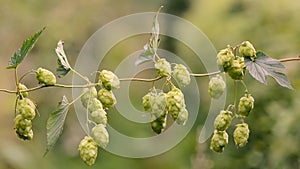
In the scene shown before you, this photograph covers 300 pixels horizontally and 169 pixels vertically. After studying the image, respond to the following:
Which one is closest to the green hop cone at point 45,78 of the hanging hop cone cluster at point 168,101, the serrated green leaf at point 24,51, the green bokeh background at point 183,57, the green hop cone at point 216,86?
the serrated green leaf at point 24,51

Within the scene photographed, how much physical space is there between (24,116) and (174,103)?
0.23 m

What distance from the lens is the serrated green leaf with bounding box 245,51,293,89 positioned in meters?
1.00

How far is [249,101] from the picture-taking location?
1020mm

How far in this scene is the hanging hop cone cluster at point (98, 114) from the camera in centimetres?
97

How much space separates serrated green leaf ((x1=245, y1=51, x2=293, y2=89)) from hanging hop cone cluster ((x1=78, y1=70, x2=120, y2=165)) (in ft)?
0.71

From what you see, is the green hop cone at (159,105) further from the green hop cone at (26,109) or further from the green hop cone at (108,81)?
the green hop cone at (26,109)

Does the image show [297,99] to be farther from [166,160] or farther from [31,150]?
[31,150]

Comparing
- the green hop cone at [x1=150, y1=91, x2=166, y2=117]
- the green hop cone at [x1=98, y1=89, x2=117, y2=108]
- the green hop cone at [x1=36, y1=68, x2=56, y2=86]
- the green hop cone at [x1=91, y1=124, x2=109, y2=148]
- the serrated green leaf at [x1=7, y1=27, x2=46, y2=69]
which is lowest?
the green hop cone at [x1=91, y1=124, x2=109, y2=148]

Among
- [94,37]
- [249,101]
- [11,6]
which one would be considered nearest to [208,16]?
[94,37]

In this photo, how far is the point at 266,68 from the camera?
1019mm

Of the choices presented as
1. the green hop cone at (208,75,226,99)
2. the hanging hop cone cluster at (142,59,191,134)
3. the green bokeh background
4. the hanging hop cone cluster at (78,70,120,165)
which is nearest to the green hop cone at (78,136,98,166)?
the hanging hop cone cluster at (78,70,120,165)

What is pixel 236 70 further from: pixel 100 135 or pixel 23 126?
pixel 23 126

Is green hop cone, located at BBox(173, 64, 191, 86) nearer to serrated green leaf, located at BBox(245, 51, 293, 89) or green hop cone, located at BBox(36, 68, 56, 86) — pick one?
serrated green leaf, located at BBox(245, 51, 293, 89)

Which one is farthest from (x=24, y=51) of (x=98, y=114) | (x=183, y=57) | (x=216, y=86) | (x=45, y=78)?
(x=183, y=57)
